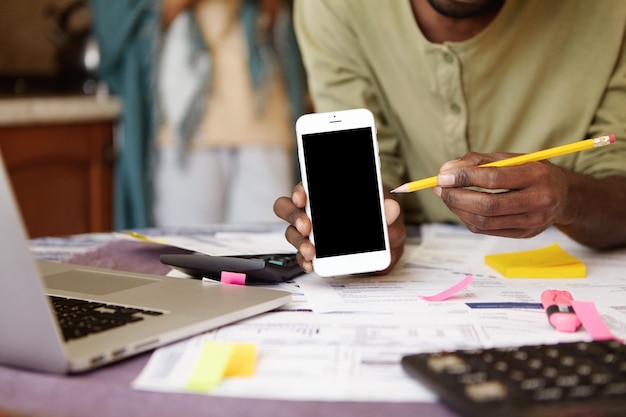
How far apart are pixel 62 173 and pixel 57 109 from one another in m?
0.21

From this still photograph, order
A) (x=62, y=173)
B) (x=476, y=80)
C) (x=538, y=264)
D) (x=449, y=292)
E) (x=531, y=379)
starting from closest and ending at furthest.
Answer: (x=531, y=379), (x=449, y=292), (x=538, y=264), (x=476, y=80), (x=62, y=173)

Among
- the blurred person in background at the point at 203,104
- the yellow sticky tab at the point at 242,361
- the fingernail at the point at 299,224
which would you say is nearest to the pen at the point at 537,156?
the fingernail at the point at 299,224

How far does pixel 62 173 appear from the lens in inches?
96.0

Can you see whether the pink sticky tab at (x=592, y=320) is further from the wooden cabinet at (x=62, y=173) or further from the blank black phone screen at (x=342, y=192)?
the wooden cabinet at (x=62, y=173)

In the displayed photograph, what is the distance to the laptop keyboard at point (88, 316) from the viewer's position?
703 mm

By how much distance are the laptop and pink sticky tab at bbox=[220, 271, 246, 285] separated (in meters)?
0.03

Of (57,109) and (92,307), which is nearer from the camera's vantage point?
(92,307)

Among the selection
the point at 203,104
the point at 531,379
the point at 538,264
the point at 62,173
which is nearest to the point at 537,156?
the point at 538,264

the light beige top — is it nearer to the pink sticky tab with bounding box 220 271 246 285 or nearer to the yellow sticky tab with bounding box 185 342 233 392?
the pink sticky tab with bounding box 220 271 246 285

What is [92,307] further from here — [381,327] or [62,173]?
[62,173]

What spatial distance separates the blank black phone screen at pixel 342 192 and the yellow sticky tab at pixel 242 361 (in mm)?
259

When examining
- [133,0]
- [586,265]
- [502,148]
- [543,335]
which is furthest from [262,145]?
[543,335]

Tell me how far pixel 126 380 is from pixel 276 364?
0.11 metres

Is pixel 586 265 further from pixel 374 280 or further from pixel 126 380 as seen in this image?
pixel 126 380
